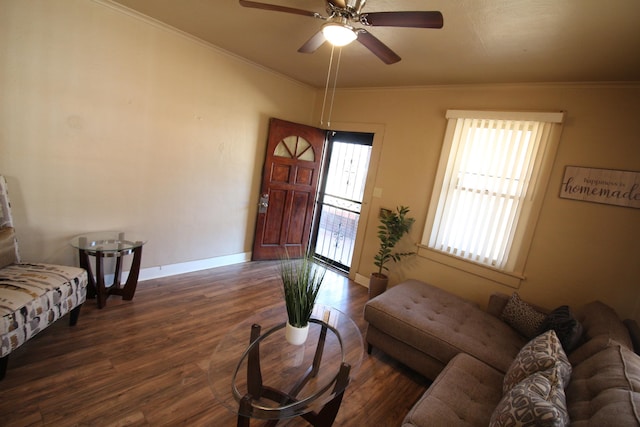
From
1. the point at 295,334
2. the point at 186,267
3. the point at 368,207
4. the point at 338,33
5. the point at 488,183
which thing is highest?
the point at 338,33

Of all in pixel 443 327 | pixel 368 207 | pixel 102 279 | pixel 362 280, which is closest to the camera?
pixel 443 327

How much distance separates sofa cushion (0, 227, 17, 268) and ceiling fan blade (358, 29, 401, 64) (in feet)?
9.07

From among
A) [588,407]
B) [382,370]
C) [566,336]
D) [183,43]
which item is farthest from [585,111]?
[183,43]

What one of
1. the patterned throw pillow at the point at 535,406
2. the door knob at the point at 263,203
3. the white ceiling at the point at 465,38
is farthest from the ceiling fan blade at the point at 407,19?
the door knob at the point at 263,203

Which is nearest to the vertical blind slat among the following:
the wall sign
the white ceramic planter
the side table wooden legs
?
the wall sign

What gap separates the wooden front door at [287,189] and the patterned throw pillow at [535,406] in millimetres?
3143

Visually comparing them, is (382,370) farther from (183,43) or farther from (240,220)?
(183,43)

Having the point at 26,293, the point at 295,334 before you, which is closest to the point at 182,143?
the point at 26,293

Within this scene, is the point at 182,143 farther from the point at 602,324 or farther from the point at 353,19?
the point at 602,324

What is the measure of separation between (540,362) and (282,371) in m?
1.31

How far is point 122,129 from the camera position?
2717 mm

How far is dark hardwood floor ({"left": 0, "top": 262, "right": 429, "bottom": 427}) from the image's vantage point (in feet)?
5.38

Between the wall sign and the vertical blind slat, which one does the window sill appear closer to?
the vertical blind slat

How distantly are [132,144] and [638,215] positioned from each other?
172 inches
